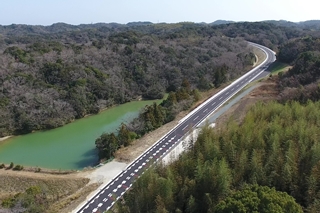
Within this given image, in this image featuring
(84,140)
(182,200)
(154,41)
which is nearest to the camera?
(182,200)

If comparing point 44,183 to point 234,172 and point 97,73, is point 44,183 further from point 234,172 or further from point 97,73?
point 97,73

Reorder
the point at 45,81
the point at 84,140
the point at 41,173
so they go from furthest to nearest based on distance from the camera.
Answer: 1. the point at 45,81
2. the point at 84,140
3. the point at 41,173

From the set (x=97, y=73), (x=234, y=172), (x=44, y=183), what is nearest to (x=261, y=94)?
(x=97, y=73)

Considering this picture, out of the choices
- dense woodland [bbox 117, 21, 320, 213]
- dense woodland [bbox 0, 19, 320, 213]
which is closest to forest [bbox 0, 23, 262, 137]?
dense woodland [bbox 0, 19, 320, 213]

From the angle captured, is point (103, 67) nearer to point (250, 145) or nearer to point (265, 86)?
point (265, 86)

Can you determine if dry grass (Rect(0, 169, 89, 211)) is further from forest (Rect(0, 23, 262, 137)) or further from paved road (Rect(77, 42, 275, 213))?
forest (Rect(0, 23, 262, 137))

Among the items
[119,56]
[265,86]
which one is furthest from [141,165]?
[119,56]

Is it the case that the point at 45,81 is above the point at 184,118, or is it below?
above

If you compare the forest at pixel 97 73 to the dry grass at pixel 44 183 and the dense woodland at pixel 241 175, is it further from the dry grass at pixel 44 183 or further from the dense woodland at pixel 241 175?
the dense woodland at pixel 241 175
